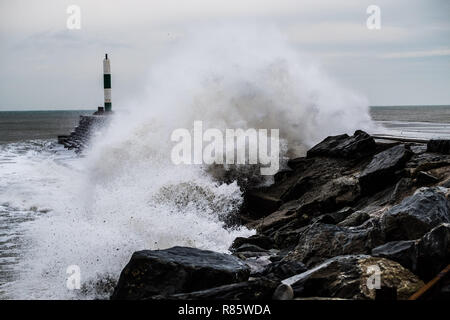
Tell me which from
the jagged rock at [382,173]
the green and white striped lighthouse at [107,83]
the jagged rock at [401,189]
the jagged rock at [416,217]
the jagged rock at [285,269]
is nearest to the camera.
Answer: the jagged rock at [285,269]

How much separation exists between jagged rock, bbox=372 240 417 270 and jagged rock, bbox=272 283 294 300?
0.99 m

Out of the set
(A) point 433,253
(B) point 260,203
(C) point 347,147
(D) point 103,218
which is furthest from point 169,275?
(C) point 347,147

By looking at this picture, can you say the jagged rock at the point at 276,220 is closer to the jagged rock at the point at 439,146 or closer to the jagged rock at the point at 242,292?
the jagged rock at the point at 439,146

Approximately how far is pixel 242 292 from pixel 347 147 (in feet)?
19.1

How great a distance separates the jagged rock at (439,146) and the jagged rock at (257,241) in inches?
125

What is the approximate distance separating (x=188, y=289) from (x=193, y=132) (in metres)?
8.78

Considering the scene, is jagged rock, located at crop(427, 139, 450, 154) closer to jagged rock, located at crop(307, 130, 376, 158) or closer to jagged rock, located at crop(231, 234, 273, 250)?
jagged rock, located at crop(307, 130, 376, 158)

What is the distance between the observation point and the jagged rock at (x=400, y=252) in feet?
14.4

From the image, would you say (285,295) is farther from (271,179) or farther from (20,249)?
(271,179)

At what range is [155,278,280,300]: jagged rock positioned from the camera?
4.08 metres

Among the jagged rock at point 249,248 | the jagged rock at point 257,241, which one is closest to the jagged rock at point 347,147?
the jagged rock at point 257,241

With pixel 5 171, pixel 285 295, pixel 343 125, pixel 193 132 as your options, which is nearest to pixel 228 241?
pixel 285 295

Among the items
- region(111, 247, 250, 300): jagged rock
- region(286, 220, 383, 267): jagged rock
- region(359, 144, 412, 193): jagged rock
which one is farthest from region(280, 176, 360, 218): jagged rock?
region(111, 247, 250, 300): jagged rock
